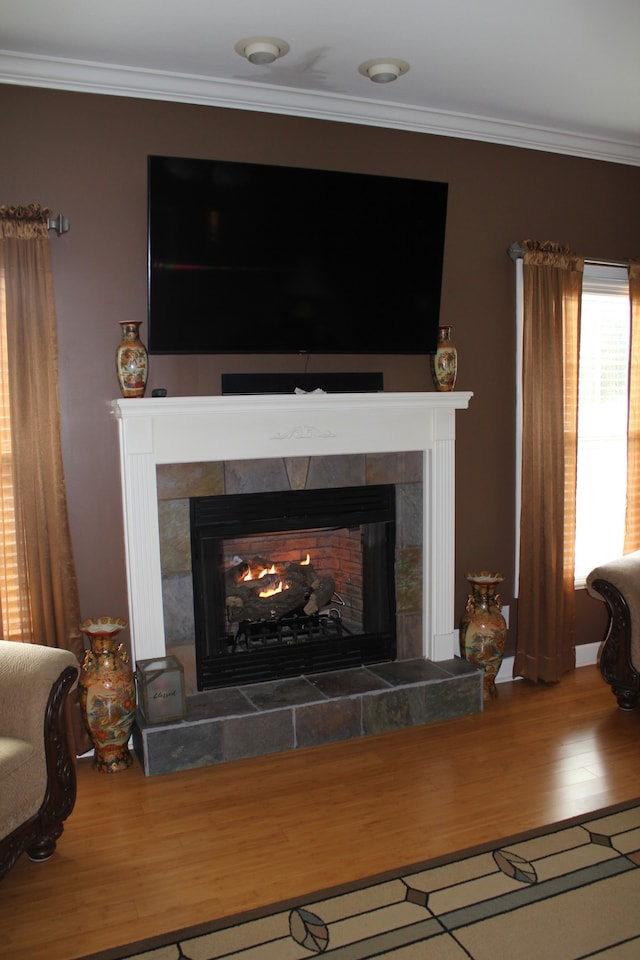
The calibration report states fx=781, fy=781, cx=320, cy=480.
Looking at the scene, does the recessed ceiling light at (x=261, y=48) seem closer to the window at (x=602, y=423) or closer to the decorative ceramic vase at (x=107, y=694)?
the window at (x=602, y=423)

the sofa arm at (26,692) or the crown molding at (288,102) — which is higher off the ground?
the crown molding at (288,102)

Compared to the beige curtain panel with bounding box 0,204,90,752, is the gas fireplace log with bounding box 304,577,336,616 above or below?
below

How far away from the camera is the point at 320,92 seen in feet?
11.5

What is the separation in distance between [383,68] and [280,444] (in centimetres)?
161

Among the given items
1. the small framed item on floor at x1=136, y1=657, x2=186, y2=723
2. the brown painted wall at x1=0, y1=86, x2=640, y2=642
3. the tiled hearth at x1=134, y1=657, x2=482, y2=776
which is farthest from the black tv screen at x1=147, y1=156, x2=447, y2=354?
the tiled hearth at x1=134, y1=657, x2=482, y2=776

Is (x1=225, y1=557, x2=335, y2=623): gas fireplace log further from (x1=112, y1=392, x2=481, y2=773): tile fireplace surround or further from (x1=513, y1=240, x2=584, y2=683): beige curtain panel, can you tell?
(x1=513, y1=240, x2=584, y2=683): beige curtain panel

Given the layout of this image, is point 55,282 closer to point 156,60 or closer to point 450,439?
point 156,60

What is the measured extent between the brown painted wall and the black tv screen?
0.17 m

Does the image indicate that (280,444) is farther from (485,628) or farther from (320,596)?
(485,628)

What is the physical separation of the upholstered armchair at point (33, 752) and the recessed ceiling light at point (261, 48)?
235 cm

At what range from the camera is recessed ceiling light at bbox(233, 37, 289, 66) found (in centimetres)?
294

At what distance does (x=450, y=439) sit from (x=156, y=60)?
209 centimetres

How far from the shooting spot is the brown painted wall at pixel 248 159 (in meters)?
3.22

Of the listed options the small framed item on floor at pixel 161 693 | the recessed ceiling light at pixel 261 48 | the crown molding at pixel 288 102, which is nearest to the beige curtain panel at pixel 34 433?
the small framed item on floor at pixel 161 693
